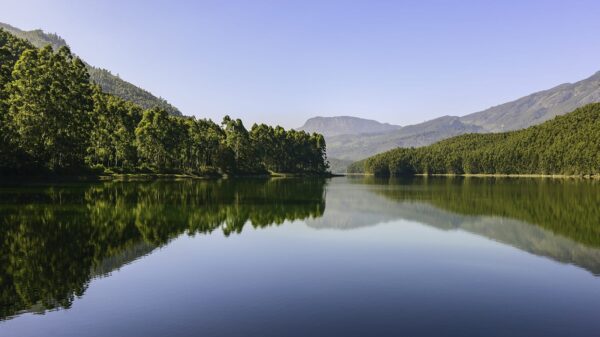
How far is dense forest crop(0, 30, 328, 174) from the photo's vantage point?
8369cm

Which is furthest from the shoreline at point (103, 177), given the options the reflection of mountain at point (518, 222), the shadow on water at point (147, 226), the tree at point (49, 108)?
the reflection of mountain at point (518, 222)

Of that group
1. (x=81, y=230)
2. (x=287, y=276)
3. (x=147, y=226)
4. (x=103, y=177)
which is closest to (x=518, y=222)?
(x=287, y=276)

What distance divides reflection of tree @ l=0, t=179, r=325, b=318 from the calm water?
0.12m

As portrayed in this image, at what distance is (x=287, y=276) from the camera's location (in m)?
22.2

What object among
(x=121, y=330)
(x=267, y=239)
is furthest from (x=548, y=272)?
(x=121, y=330)

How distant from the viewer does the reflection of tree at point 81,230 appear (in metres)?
19.2

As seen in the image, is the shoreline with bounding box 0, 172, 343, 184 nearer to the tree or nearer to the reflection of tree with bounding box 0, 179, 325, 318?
the tree

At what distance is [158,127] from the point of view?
445 feet

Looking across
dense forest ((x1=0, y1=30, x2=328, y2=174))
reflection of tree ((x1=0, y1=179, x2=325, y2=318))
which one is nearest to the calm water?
reflection of tree ((x1=0, y1=179, x2=325, y2=318))

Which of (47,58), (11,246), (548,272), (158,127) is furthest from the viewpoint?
(158,127)

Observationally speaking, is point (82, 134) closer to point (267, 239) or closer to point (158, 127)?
point (158, 127)

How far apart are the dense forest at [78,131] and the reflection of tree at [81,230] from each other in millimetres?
33448

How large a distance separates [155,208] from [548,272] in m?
36.3

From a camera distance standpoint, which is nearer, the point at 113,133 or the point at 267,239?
the point at 267,239
